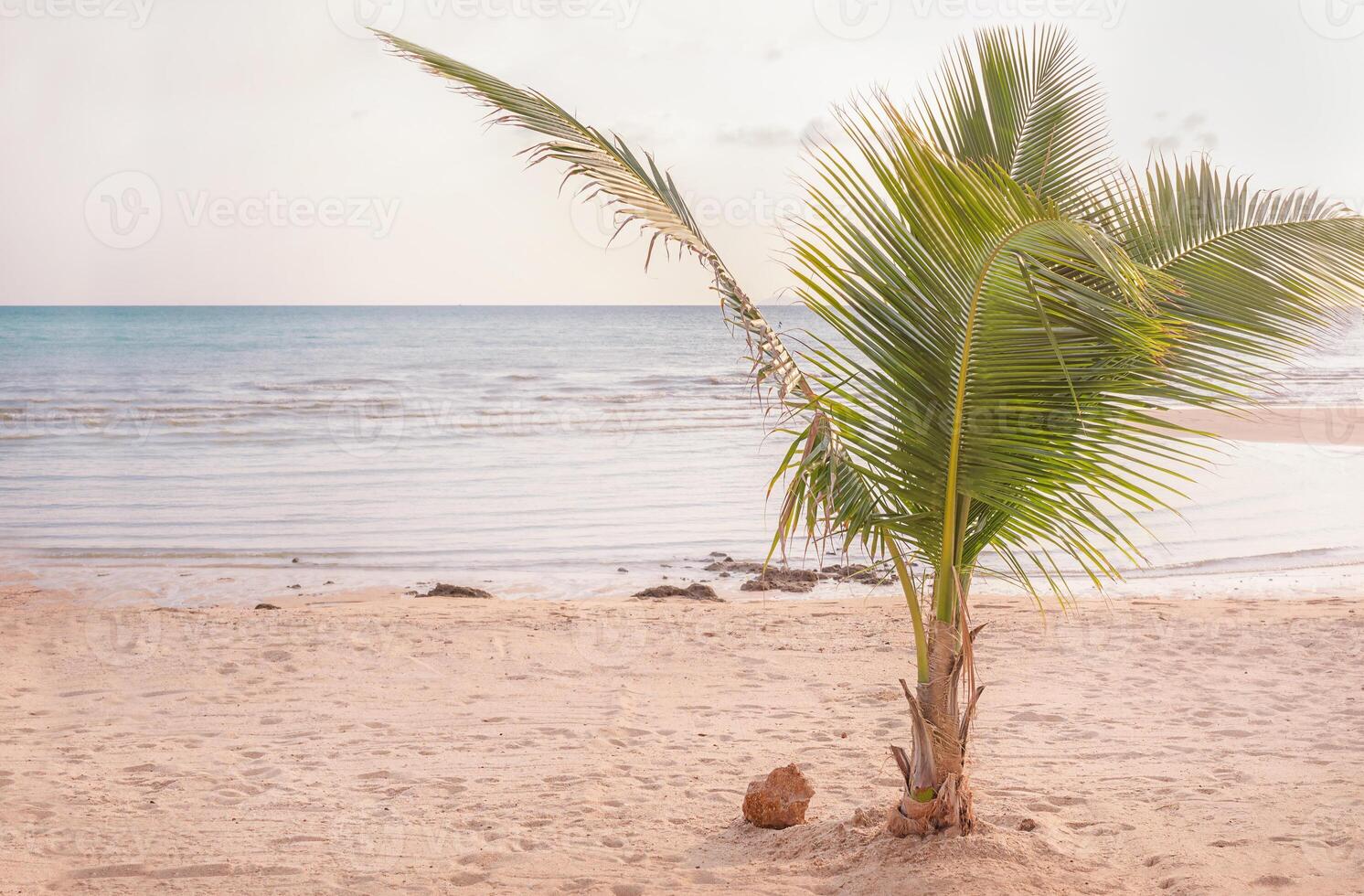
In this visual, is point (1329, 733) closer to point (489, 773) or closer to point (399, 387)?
point (489, 773)

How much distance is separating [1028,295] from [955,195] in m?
0.39

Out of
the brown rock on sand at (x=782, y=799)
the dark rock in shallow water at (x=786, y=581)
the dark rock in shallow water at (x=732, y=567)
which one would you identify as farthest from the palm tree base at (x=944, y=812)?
the dark rock in shallow water at (x=732, y=567)

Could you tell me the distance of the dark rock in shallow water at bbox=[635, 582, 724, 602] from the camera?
30.1 ft

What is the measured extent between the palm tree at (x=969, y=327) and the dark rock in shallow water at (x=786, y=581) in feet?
18.7

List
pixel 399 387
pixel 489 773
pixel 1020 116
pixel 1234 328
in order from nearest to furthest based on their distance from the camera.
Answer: pixel 1234 328 → pixel 1020 116 → pixel 489 773 → pixel 399 387

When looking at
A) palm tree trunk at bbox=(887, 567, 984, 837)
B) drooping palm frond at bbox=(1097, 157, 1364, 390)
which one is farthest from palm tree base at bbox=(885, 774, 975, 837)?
drooping palm frond at bbox=(1097, 157, 1364, 390)

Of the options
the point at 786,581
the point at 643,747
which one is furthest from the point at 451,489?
the point at 643,747

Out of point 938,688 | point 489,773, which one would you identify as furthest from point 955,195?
point 489,773

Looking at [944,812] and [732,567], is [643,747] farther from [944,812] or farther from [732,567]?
[732,567]

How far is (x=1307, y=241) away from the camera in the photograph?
340 centimetres

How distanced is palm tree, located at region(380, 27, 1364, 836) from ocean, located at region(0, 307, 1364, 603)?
1.41 ft

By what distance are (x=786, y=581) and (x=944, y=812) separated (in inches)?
235

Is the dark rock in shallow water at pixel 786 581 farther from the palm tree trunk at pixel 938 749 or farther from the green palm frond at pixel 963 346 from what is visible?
the green palm frond at pixel 963 346

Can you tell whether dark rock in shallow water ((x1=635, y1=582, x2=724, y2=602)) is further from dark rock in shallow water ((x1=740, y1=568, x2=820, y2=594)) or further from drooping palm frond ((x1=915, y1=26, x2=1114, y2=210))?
drooping palm frond ((x1=915, y1=26, x2=1114, y2=210))
